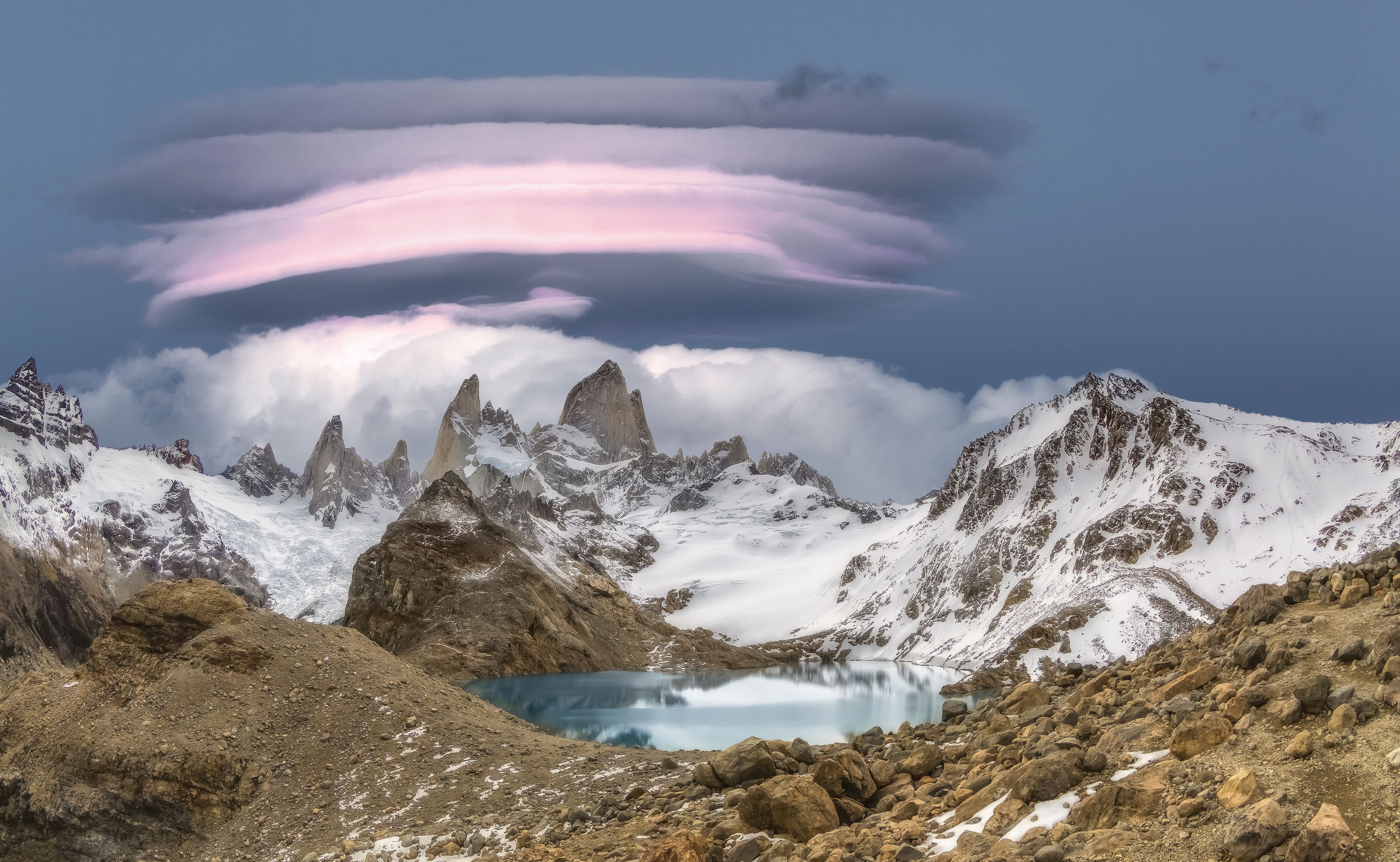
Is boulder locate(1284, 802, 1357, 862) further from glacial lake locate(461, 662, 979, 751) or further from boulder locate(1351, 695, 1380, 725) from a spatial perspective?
glacial lake locate(461, 662, 979, 751)

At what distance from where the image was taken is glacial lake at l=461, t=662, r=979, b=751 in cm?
5556

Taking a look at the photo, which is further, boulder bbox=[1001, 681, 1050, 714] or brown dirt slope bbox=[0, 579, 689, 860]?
brown dirt slope bbox=[0, 579, 689, 860]

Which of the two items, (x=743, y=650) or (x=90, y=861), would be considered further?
(x=743, y=650)

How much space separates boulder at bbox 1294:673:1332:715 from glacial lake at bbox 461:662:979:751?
1031 inches

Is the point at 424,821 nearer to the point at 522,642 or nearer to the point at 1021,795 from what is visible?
the point at 1021,795

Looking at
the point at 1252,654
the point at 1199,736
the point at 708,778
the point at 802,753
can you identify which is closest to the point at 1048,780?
the point at 1199,736

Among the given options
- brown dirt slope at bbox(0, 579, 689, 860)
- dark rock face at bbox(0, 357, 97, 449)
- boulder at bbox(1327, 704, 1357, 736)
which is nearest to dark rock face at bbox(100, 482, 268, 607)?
dark rock face at bbox(0, 357, 97, 449)

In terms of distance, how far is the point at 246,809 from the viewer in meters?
25.5

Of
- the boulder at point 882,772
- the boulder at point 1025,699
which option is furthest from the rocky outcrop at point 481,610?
the boulder at point 882,772

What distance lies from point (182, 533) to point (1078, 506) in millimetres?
171331

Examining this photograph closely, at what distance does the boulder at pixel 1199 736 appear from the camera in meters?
11.8

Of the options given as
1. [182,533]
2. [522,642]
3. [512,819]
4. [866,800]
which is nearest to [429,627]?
[522,642]

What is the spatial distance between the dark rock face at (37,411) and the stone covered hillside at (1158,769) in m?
187

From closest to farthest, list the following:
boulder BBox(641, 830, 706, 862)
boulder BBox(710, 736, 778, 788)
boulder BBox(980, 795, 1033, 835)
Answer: boulder BBox(980, 795, 1033, 835)
boulder BBox(641, 830, 706, 862)
boulder BBox(710, 736, 778, 788)
